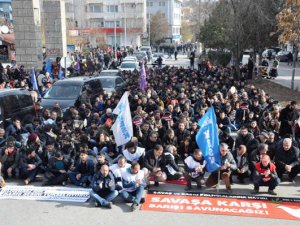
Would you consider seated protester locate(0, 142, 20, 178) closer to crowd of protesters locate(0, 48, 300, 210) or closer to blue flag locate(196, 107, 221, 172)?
crowd of protesters locate(0, 48, 300, 210)

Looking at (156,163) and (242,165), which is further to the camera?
(156,163)

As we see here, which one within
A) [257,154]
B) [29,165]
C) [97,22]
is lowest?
[29,165]

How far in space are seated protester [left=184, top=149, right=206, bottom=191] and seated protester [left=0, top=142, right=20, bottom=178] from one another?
13.8 feet

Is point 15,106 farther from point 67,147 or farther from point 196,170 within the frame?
point 196,170

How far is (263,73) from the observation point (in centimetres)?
2759

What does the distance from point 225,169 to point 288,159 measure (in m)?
1.68

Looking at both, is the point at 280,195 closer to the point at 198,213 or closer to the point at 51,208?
the point at 198,213

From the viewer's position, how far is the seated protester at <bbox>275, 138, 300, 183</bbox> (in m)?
9.47

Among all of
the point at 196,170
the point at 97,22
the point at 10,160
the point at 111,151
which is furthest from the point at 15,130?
the point at 97,22

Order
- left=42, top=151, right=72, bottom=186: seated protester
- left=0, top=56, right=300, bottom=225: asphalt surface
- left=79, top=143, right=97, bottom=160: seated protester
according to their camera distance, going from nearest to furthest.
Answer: left=0, top=56, right=300, bottom=225: asphalt surface, left=79, top=143, right=97, bottom=160: seated protester, left=42, top=151, right=72, bottom=186: seated protester

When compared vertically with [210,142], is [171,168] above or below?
below

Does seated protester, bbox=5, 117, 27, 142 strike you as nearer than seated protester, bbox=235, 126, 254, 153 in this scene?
No

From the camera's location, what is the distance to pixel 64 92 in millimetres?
15828

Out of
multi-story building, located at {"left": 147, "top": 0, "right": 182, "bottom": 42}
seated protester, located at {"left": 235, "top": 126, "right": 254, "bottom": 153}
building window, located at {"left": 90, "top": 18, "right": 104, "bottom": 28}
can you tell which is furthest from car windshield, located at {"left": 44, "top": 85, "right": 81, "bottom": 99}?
multi-story building, located at {"left": 147, "top": 0, "right": 182, "bottom": 42}
